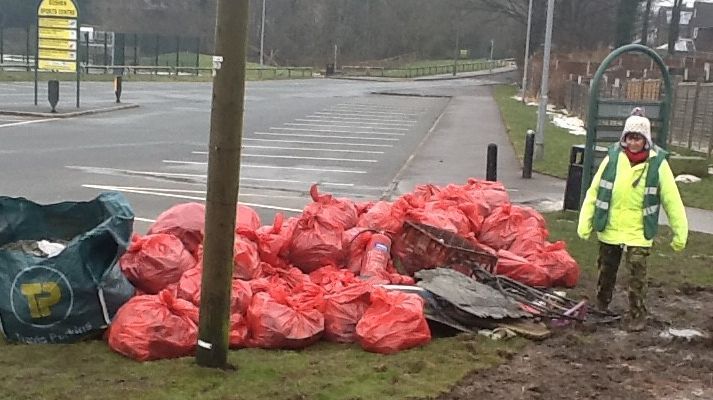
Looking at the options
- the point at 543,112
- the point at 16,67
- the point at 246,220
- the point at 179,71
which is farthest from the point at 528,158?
the point at 179,71

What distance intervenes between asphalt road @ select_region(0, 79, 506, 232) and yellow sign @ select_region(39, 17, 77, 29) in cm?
248

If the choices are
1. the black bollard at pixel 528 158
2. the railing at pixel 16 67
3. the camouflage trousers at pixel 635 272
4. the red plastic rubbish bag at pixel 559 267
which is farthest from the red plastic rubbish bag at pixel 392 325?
the railing at pixel 16 67

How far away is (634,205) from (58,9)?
25071 millimetres

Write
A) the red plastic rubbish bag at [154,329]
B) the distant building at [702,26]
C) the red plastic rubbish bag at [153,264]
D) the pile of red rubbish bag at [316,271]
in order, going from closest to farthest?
the red plastic rubbish bag at [154,329], the pile of red rubbish bag at [316,271], the red plastic rubbish bag at [153,264], the distant building at [702,26]

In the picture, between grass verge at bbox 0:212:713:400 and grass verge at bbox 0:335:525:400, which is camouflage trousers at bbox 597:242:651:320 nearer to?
grass verge at bbox 0:212:713:400

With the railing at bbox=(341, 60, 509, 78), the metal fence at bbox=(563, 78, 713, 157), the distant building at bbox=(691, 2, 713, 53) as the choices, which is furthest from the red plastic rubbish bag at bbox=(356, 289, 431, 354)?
the distant building at bbox=(691, 2, 713, 53)

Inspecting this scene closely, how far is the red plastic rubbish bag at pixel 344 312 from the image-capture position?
6.00 metres

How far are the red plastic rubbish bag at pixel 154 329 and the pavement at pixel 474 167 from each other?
7668 mm

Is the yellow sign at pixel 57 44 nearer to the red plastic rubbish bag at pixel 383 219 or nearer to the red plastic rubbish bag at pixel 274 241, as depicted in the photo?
the red plastic rubbish bag at pixel 383 219

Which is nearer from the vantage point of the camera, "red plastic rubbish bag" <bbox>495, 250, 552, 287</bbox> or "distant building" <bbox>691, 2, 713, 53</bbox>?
"red plastic rubbish bag" <bbox>495, 250, 552, 287</bbox>

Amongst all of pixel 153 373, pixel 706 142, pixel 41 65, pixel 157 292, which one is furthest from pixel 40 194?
pixel 41 65

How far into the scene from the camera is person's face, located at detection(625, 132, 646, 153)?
6574 mm

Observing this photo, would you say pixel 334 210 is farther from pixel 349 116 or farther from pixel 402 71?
pixel 402 71

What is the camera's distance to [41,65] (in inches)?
1155
